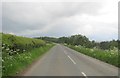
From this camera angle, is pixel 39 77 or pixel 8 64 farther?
pixel 8 64

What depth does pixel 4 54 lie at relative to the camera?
17.8m

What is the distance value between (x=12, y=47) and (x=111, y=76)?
11296 mm

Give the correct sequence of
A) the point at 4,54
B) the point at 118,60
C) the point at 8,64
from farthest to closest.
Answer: the point at 118,60, the point at 4,54, the point at 8,64

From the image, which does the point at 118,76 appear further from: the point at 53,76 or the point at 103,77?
the point at 53,76

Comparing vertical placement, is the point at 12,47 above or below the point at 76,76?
above

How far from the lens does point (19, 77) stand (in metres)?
13.4

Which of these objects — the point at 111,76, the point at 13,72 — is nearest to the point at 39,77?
the point at 13,72

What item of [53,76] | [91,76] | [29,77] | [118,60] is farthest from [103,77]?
[118,60]

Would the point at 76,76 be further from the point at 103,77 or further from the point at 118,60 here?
the point at 118,60

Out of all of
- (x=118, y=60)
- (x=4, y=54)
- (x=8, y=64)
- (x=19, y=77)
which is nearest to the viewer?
(x=19, y=77)

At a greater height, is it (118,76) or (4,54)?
(4,54)

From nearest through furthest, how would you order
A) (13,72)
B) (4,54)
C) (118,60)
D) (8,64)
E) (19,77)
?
(19,77) → (13,72) → (8,64) → (4,54) → (118,60)

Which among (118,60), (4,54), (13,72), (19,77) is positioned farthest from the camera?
(118,60)

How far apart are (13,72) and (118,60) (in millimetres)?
11098
